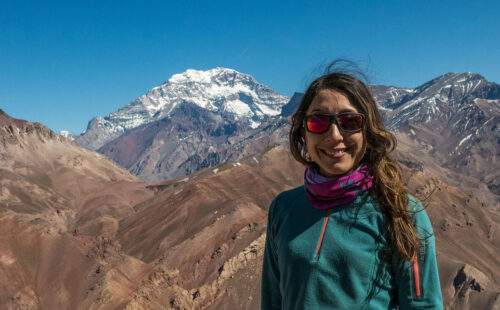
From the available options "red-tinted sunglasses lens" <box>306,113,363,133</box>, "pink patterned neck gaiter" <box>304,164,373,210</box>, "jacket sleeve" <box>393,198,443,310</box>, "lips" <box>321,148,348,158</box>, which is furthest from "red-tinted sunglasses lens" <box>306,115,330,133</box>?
"jacket sleeve" <box>393,198,443,310</box>

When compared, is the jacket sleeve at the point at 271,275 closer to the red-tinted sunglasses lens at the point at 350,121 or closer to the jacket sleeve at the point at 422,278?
the red-tinted sunglasses lens at the point at 350,121

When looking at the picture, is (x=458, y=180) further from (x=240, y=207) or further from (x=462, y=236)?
(x=240, y=207)

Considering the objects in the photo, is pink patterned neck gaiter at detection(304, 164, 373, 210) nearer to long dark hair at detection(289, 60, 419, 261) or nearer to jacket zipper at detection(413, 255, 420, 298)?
long dark hair at detection(289, 60, 419, 261)

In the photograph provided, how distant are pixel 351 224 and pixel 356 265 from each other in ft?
0.79

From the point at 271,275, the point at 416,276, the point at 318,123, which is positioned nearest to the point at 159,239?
the point at 271,275

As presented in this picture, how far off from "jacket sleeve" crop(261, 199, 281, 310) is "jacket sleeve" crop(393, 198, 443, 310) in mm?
924

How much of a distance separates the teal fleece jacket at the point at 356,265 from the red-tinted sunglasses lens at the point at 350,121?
0.44 meters

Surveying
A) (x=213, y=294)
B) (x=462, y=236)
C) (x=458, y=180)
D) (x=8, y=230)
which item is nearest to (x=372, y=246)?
(x=213, y=294)

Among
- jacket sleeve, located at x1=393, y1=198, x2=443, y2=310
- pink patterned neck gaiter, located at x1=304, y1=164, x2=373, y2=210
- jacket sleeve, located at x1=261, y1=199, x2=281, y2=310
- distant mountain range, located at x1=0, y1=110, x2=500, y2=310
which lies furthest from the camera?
distant mountain range, located at x1=0, y1=110, x2=500, y2=310

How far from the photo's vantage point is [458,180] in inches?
6073

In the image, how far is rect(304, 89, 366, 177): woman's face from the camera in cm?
238

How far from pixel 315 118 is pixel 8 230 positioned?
36.1 metres

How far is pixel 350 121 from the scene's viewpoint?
2420 mm

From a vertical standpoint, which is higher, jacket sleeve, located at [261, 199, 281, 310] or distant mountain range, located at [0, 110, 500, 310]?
distant mountain range, located at [0, 110, 500, 310]
